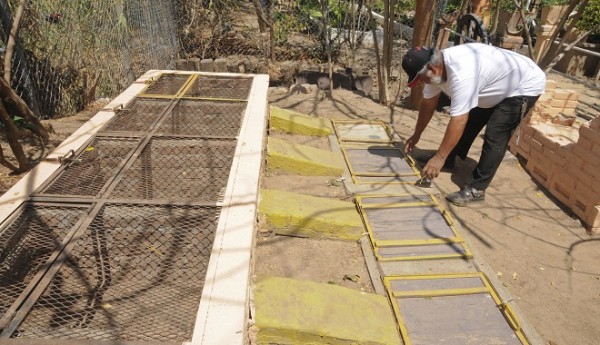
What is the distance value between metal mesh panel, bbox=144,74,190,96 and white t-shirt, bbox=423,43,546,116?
9.20 ft

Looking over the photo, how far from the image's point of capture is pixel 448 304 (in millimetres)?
2604

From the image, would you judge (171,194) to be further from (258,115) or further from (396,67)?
(396,67)

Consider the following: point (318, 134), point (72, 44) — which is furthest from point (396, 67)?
point (72, 44)

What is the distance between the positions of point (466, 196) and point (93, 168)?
324cm

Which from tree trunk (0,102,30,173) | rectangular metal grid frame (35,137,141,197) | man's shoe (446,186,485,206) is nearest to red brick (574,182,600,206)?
man's shoe (446,186,485,206)

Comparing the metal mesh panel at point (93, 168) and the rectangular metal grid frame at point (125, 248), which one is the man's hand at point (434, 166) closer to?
the rectangular metal grid frame at point (125, 248)

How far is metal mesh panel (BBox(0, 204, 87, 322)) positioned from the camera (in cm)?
201

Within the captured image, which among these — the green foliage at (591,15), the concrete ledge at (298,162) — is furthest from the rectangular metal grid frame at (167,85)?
the green foliage at (591,15)

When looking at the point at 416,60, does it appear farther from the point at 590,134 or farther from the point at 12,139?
the point at 12,139

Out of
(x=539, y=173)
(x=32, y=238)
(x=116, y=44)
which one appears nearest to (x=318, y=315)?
(x=32, y=238)

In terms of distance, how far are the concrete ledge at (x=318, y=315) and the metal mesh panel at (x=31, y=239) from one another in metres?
1.13

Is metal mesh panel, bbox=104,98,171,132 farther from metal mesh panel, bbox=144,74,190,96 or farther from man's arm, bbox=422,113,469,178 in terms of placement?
man's arm, bbox=422,113,469,178

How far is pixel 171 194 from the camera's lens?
129 inches

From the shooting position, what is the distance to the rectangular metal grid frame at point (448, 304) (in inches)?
93.7
